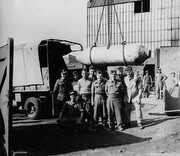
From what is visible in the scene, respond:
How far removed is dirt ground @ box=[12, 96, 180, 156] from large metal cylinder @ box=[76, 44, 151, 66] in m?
1.64

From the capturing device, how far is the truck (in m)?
8.09

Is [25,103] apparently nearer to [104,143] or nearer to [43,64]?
[43,64]

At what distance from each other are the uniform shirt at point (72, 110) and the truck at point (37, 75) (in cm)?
130

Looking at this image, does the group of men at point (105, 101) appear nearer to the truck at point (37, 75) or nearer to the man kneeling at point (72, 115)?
the man kneeling at point (72, 115)

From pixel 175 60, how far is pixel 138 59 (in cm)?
730

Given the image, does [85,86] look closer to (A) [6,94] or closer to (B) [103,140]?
(B) [103,140]

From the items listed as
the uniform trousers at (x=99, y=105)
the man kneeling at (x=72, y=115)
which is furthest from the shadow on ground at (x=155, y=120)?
the man kneeling at (x=72, y=115)

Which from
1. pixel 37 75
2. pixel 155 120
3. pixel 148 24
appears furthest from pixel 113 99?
pixel 148 24

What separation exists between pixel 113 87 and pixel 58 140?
1761 mm

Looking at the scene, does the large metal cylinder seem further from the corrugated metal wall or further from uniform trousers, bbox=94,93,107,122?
the corrugated metal wall

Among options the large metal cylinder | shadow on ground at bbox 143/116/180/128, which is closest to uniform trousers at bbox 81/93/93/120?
the large metal cylinder

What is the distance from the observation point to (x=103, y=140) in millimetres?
5930

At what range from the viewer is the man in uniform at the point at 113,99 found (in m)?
6.64

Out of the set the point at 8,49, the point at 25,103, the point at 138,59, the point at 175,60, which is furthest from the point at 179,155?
the point at 175,60
